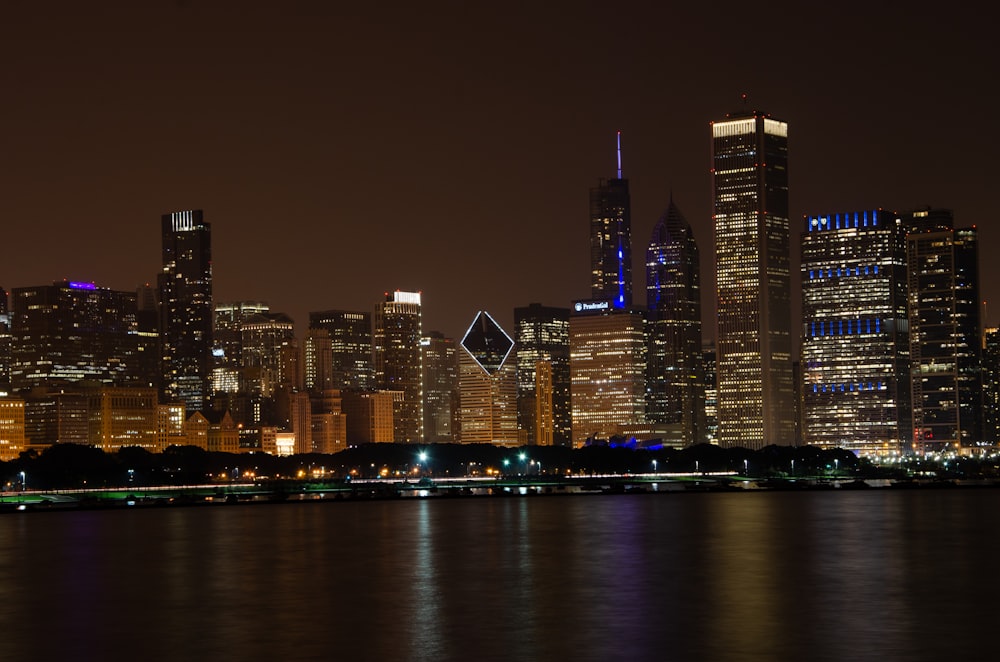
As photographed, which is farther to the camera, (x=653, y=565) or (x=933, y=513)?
(x=933, y=513)

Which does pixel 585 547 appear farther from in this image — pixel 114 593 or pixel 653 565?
pixel 114 593

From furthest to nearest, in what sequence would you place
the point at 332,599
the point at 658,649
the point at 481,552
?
the point at 481,552, the point at 332,599, the point at 658,649

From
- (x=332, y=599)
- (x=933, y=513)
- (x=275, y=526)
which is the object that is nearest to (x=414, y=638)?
(x=332, y=599)

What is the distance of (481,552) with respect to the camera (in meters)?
82.4

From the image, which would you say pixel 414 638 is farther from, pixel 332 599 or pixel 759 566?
pixel 759 566

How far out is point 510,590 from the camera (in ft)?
202

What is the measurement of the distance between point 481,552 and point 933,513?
2233 inches

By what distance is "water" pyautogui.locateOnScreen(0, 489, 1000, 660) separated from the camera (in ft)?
149

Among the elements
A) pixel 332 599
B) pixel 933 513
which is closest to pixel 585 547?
pixel 332 599

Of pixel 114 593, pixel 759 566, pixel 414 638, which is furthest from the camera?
pixel 759 566

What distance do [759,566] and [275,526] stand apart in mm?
53178

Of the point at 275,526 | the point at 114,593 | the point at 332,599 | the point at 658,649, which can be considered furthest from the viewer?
the point at 275,526

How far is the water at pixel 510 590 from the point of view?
45375mm

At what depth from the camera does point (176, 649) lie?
1793 inches
